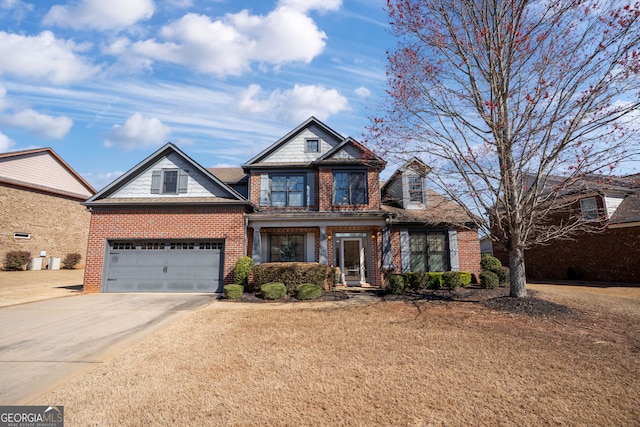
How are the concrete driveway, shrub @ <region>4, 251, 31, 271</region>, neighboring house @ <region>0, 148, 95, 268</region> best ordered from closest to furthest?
1. the concrete driveway
2. shrub @ <region>4, 251, 31, 271</region>
3. neighboring house @ <region>0, 148, 95, 268</region>

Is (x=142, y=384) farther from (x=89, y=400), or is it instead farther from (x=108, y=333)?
(x=108, y=333)

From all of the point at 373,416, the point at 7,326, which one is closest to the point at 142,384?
the point at 373,416

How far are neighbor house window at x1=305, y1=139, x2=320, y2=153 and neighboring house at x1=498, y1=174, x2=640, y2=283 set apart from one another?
13190 mm

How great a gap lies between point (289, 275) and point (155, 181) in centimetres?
803

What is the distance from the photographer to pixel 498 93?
9648 mm

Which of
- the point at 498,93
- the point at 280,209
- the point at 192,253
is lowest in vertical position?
the point at 192,253

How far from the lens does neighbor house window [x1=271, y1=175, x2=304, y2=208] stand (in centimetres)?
1562

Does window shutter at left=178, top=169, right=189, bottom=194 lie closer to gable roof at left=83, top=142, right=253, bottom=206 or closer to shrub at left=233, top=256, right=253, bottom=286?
gable roof at left=83, top=142, right=253, bottom=206

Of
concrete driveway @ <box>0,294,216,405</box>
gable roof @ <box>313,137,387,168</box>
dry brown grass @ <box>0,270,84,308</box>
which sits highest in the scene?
gable roof @ <box>313,137,387,168</box>

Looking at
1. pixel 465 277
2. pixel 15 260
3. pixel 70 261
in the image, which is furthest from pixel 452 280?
pixel 70 261

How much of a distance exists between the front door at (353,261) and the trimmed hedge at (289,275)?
2943mm

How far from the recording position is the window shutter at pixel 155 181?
1425 centimetres

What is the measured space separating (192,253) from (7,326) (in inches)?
252

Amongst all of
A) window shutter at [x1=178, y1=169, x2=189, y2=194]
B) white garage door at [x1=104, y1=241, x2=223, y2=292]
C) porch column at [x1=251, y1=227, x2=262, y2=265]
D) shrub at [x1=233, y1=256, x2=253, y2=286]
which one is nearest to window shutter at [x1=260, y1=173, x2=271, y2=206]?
porch column at [x1=251, y1=227, x2=262, y2=265]
